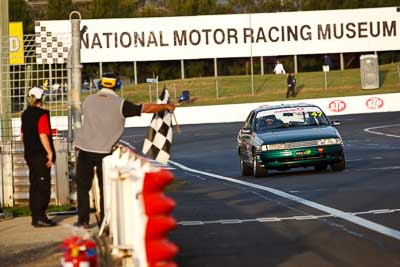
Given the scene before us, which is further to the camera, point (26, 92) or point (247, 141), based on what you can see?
point (247, 141)

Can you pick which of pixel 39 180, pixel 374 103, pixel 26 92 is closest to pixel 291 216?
pixel 39 180

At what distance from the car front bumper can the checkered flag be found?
7.67 m

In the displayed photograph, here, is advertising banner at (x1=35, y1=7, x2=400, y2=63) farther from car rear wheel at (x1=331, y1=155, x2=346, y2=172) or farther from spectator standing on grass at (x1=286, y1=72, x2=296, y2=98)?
car rear wheel at (x1=331, y1=155, x2=346, y2=172)

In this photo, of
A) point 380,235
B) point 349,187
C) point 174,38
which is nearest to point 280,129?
point 349,187

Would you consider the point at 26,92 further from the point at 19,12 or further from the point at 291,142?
the point at 19,12

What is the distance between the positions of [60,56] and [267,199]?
3.70m

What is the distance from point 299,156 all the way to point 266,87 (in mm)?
46653

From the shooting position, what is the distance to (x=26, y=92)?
15.9 m

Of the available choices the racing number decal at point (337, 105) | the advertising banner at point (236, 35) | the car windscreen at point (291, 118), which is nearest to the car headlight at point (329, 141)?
the car windscreen at point (291, 118)

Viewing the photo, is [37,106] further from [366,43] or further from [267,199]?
[366,43]

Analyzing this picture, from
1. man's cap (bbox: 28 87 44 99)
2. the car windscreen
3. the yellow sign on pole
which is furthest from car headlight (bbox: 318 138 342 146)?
man's cap (bbox: 28 87 44 99)

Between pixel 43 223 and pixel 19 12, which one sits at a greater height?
pixel 19 12

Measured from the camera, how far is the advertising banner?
2778 inches

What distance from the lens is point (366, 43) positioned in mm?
74000
